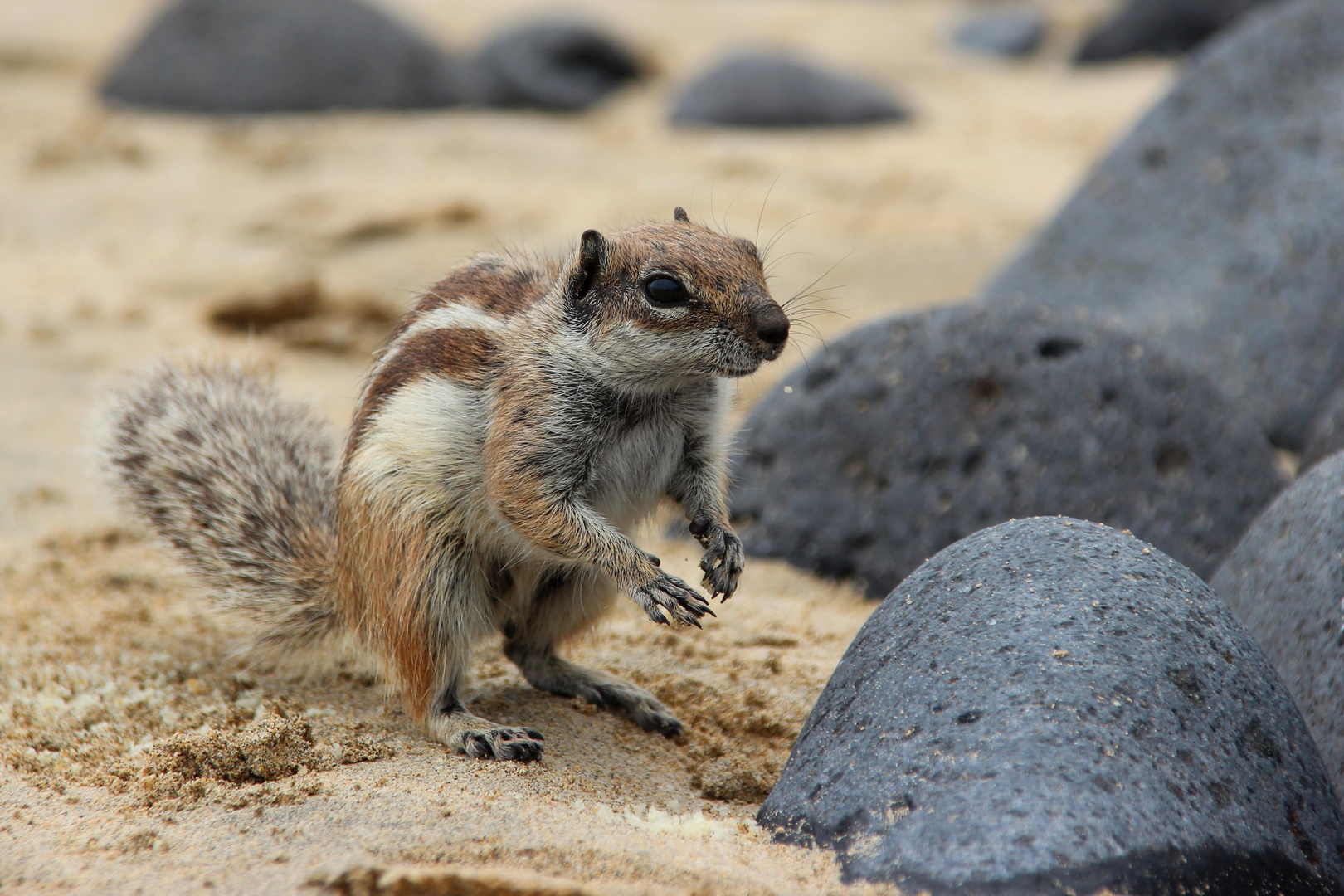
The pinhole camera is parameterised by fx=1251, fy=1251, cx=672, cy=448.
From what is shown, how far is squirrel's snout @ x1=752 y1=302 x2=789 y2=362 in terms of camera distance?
2.84 m

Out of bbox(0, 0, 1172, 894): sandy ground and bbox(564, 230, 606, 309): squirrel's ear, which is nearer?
bbox(0, 0, 1172, 894): sandy ground

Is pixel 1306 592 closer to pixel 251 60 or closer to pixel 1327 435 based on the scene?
pixel 1327 435

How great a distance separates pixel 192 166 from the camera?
28.6ft

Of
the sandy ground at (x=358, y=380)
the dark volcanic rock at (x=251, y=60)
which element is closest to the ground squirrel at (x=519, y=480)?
the sandy ground at (x=358, y=380)

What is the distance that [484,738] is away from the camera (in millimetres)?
3016

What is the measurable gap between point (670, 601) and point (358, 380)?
3.22 m

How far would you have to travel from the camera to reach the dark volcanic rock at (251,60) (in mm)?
10234

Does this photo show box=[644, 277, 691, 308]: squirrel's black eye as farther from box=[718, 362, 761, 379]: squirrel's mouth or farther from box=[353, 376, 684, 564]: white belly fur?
box=[353, 376, 684, 564]: white belly fur

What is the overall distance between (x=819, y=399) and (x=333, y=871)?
2.64 metres

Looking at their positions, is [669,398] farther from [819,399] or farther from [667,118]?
[667,118]

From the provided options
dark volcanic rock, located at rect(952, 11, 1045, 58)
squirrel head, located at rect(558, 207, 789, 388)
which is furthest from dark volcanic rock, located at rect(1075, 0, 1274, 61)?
squirrel head, located at rect(558, 207, 789, 388)

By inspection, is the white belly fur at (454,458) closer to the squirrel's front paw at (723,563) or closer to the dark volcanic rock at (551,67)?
the squirrel's front paw at (723,563)

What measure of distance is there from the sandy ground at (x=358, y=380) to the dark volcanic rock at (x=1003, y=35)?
1.68 m

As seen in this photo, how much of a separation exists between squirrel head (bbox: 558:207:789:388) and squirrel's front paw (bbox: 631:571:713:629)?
497 mm
